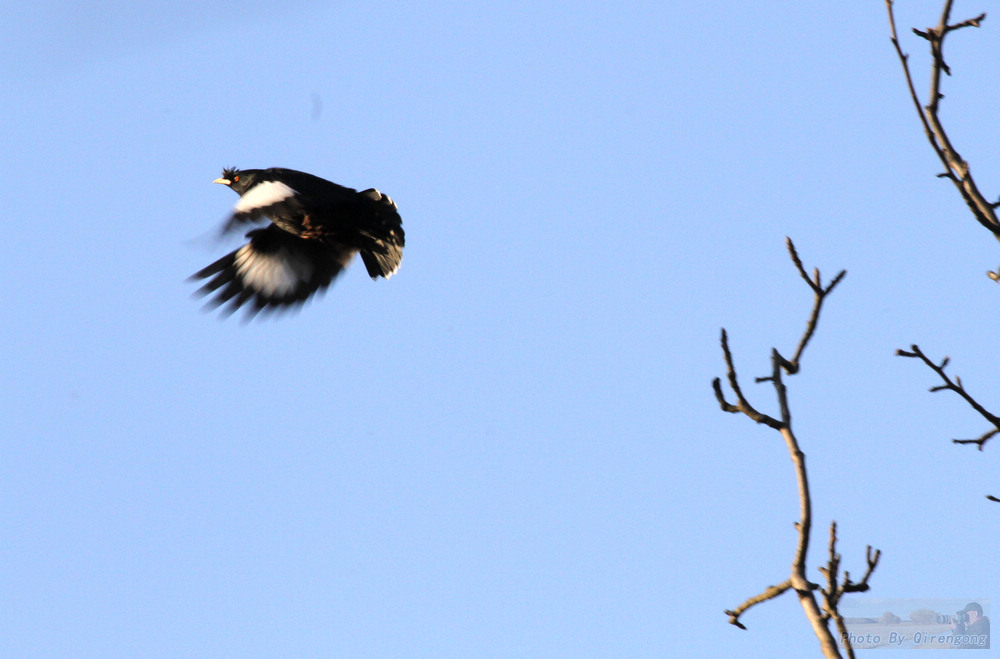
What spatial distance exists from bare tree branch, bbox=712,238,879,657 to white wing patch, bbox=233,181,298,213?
4.98 meters

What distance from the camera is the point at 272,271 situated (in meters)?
8.56

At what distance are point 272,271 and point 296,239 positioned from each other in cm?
33

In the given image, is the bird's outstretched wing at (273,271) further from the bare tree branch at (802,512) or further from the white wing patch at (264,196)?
the bare tree branch at (802,512)

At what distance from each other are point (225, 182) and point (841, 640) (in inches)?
308

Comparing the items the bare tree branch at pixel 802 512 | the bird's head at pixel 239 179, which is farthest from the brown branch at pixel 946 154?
the bird's head at pixel 239 179

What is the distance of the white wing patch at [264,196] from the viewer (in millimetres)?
7285

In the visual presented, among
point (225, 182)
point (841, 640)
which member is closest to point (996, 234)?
point (841, 640)

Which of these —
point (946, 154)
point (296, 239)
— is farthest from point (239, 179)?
point (946, 154)

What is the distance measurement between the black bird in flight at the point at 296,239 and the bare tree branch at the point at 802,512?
4887 mm

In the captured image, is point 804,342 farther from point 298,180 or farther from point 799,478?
point 298,180

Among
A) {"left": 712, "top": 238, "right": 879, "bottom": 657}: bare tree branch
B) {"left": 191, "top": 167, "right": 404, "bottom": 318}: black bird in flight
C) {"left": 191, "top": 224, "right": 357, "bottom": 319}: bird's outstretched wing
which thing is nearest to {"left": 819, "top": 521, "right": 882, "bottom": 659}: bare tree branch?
{"left": 712, "top": 238, "right": 879, "bottom": 657}: bare tree branch

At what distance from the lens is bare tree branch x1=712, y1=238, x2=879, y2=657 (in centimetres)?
278

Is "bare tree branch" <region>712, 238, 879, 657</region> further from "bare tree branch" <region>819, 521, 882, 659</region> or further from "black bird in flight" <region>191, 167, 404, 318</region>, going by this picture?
"black bird in flight" <region>191, 167, 404, 318</region>

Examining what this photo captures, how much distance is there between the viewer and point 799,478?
2799mm
